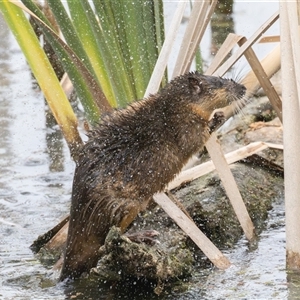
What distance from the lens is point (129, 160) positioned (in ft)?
18.6

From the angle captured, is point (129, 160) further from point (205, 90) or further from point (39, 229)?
point (39, 229)

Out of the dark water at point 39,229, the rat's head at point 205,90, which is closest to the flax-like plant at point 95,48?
the rat's head at point 205,90

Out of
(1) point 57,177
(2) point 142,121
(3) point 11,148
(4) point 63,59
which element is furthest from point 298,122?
(3) point 11,148

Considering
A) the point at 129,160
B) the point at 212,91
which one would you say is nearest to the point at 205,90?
the point at 212,91

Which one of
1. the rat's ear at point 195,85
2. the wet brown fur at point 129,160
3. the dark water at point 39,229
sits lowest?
the dark water at point 39,229

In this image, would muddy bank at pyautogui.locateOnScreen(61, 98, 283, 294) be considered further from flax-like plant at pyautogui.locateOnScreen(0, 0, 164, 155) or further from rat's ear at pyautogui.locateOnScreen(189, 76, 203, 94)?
flax-like plant at pyautogui.locateOnScreen(0, 0, 164, 155)

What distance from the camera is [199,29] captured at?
6.50 m

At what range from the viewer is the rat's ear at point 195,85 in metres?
6.08

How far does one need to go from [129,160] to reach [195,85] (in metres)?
0.76

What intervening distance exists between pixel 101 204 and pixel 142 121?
606 mm

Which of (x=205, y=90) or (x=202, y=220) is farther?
(x=202, y=220)

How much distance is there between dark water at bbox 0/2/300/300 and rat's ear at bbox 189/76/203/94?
3.33 ft

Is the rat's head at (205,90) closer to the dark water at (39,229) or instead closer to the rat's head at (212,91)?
the rat's head at (212,91)

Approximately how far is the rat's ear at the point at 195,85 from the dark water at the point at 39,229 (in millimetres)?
1015
